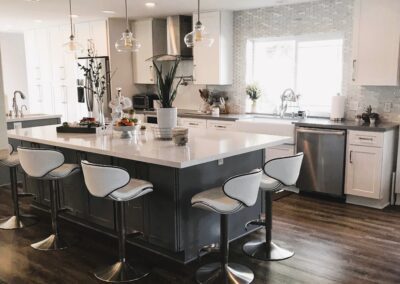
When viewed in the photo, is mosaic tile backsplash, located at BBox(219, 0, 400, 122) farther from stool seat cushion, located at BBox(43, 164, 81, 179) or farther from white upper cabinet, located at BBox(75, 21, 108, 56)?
stool seat cushion, located at BBox(43, 164, 81, 179)

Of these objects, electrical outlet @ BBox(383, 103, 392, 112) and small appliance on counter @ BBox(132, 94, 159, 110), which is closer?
electrical outlet @ BBox(383, 103, 392, 112)

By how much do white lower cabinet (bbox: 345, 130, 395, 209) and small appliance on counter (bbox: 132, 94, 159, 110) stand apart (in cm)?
355

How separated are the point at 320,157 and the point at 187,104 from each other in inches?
114

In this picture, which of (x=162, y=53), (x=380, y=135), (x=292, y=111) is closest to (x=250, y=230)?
(x=380, y=135)

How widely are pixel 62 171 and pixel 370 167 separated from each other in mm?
3318

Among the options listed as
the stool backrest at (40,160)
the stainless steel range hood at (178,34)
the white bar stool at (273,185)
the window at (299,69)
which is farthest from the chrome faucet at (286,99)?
the stool backrest at (40,160)

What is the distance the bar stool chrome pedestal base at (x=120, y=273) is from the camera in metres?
3.11

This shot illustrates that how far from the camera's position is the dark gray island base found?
127 inches

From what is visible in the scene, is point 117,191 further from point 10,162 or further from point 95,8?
point 95,8

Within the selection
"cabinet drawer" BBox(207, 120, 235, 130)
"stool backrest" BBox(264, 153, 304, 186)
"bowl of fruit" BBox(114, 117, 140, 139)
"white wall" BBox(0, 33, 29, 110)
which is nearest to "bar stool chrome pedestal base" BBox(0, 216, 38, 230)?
"bowl of fruit" BBox(114, 117, 140, 139)

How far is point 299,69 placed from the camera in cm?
589

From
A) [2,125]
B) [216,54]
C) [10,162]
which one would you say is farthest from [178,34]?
[2,125]

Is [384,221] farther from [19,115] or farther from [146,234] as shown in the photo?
[19,115]

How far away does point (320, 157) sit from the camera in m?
4.96
